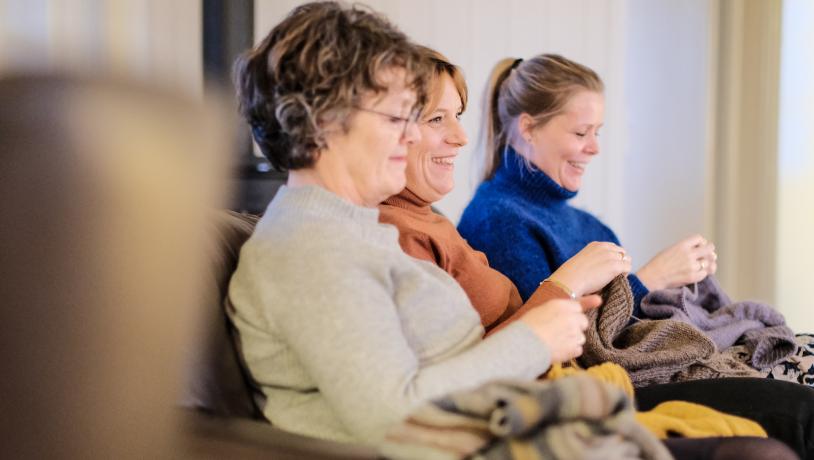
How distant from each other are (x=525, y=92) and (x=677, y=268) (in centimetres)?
54

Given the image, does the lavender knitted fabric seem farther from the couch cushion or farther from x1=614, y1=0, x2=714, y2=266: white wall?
x1=614, y1=0, x2=714, y2=266: white wall

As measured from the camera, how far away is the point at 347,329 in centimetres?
111

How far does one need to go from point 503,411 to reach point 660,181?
121 inches

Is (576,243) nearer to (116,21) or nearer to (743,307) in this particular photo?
(743,307)

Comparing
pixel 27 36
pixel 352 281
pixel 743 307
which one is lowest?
pixel 743 307

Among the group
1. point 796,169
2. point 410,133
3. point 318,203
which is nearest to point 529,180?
point 410,133

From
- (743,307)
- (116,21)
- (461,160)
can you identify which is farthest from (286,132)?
(461,160)

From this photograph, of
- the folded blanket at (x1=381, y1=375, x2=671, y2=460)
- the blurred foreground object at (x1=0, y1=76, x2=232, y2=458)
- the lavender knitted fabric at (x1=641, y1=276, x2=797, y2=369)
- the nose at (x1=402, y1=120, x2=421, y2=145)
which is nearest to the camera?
the blurred foreground object at (x1=0, y1=76, x2=232, y2=458)

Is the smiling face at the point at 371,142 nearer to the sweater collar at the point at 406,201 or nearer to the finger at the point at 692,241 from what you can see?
the sweater collar at the point at 406,201

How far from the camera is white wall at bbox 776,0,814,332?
11.6ft

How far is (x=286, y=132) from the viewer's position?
51.6 inches

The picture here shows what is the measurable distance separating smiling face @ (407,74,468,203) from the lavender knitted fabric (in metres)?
0.52

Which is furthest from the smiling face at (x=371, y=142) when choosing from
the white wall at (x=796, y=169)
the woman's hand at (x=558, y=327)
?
the white wall at (x=796, y=169)

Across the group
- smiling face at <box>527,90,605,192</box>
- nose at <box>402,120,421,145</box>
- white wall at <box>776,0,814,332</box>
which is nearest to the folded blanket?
nose at <box>402,120,421,145</box>
